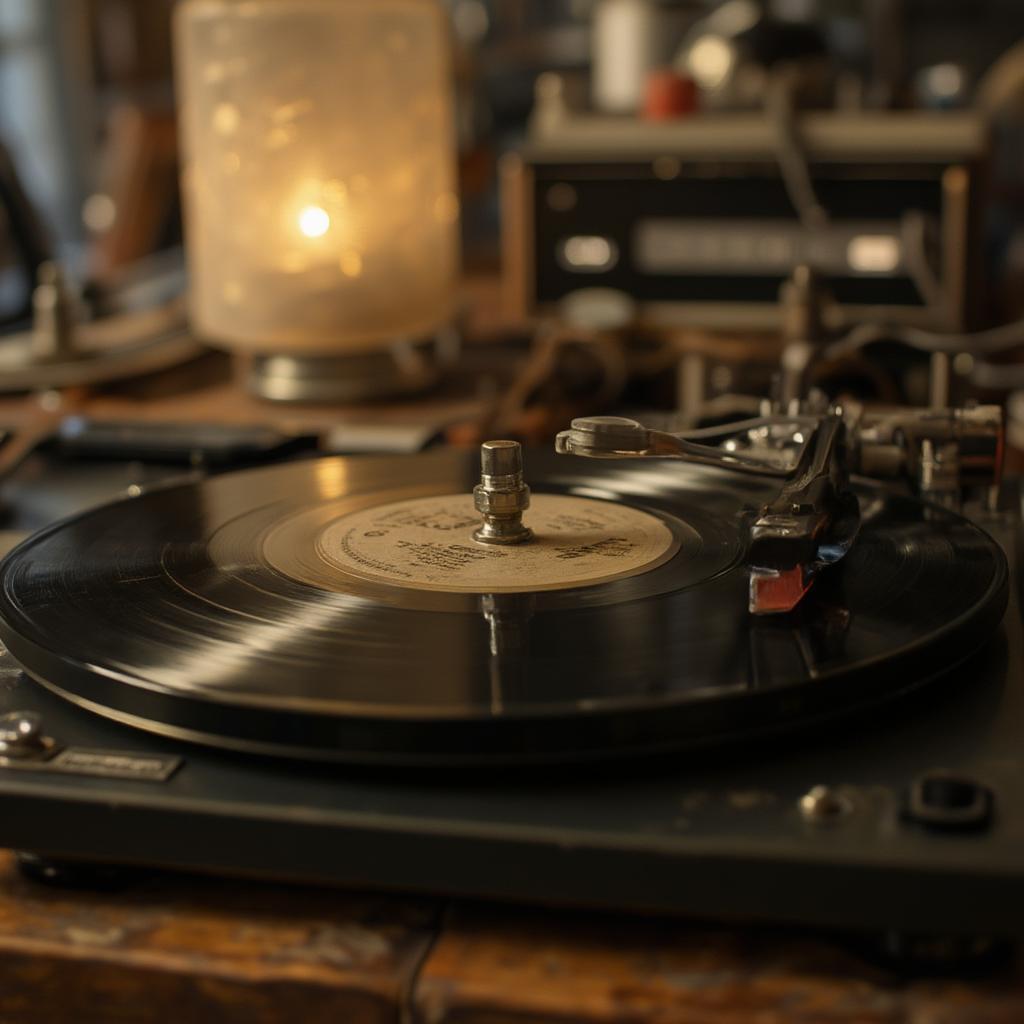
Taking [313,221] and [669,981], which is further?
[313,221]

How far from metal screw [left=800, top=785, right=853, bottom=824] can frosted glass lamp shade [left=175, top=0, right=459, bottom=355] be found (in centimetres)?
103

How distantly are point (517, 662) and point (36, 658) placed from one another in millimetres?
216

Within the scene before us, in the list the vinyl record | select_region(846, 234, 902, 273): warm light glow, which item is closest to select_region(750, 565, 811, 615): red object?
the vinyl record

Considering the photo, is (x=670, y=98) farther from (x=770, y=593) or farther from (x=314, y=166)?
(x=770, y=593)

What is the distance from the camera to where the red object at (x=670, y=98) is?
5.72 feet

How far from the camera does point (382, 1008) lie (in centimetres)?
52

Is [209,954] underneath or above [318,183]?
underneath

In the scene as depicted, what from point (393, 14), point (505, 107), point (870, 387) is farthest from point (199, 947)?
point (505, 107)

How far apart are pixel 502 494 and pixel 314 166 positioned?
75 centimetres

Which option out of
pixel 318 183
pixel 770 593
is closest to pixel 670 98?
pixel 318 183

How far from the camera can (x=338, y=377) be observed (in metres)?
1.49

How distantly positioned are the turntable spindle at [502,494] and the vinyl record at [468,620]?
0.02 metres

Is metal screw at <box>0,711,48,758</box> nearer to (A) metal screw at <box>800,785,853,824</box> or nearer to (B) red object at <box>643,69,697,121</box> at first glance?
(A) metal screw at <box>800,785,853,824</box>

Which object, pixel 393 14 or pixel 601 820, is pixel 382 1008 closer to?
pixel 601 820
